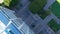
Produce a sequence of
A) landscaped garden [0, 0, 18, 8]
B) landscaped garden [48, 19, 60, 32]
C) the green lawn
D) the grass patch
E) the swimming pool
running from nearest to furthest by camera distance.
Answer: the swimming pool < landscaped garden [0, 0, 18, 8] < the grass patch < landscaped garden [48, 19, 60, 32] < the green lawn

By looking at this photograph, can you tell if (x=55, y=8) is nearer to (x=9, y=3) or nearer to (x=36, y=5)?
(x=36, y=5)

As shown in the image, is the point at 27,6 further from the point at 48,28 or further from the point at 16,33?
the point at 16,33

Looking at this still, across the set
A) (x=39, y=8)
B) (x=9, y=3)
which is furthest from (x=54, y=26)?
(x=9, y=3)

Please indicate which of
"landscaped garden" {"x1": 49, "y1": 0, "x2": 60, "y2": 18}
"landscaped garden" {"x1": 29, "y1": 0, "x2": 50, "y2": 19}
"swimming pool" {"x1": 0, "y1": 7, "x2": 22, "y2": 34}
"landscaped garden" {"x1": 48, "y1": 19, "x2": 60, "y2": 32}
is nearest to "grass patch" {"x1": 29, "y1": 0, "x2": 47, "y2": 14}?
"landscaped garden" {"x1": 29, "y1": 0, "x2": 50, "y2": 19}

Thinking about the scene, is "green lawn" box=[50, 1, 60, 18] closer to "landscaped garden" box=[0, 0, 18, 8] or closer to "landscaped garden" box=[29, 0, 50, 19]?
"landscaped garden" box=[29, 0, 50, 19]

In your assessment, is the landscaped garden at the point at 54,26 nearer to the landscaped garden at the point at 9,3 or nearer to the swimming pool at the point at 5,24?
the landscaped garden at the point at 9,3

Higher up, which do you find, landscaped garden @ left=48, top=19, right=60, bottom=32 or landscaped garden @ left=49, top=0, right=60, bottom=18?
landscaped garden @ left=49, top=0, right=60, bottom=18

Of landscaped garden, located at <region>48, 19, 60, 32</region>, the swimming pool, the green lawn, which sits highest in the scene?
the green lawn

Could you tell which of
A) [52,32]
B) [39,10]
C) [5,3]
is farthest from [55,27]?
[5,3]
